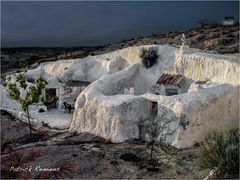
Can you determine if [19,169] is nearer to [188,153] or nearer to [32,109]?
[188,153]

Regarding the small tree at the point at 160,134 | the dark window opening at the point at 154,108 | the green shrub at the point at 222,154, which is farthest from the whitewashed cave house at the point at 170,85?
the green shrub at the point at 222,154

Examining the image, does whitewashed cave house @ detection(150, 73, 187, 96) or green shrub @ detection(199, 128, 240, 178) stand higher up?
whitewashed cave house @ detection(150, 73, 187, 96)

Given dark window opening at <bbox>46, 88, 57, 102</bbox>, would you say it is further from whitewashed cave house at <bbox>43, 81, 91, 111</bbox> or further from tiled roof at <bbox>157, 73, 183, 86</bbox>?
tiled roof at <bbox>157, 73, 183, 86</bbox>

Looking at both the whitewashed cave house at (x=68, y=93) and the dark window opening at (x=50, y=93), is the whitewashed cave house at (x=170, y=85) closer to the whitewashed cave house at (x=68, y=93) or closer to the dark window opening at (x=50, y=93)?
the whitewashed cave house at (x=68, y=93)

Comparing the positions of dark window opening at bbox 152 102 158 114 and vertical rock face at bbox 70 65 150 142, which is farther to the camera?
dark window opening at bbox 152 102 158 114

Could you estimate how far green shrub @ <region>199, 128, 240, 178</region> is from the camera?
1606 cm

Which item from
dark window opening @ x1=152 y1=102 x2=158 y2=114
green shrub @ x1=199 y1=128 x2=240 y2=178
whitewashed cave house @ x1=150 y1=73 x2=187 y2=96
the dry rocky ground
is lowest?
the dry rocky ground

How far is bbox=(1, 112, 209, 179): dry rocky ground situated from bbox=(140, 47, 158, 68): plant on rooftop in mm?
8613

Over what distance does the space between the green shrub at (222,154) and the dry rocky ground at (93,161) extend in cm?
50

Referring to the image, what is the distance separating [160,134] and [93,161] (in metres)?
3.66

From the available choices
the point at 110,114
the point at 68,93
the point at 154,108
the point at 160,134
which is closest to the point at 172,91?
the point at 154,108

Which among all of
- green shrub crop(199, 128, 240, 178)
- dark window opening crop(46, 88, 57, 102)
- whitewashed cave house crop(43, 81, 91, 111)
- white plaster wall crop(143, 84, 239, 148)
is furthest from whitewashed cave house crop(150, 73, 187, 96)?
dark window opening crop(46, 88, 57, 102)

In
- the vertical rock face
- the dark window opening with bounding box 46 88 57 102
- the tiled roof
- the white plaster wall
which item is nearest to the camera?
the white plaster wall

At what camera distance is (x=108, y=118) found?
22547 millimetres
